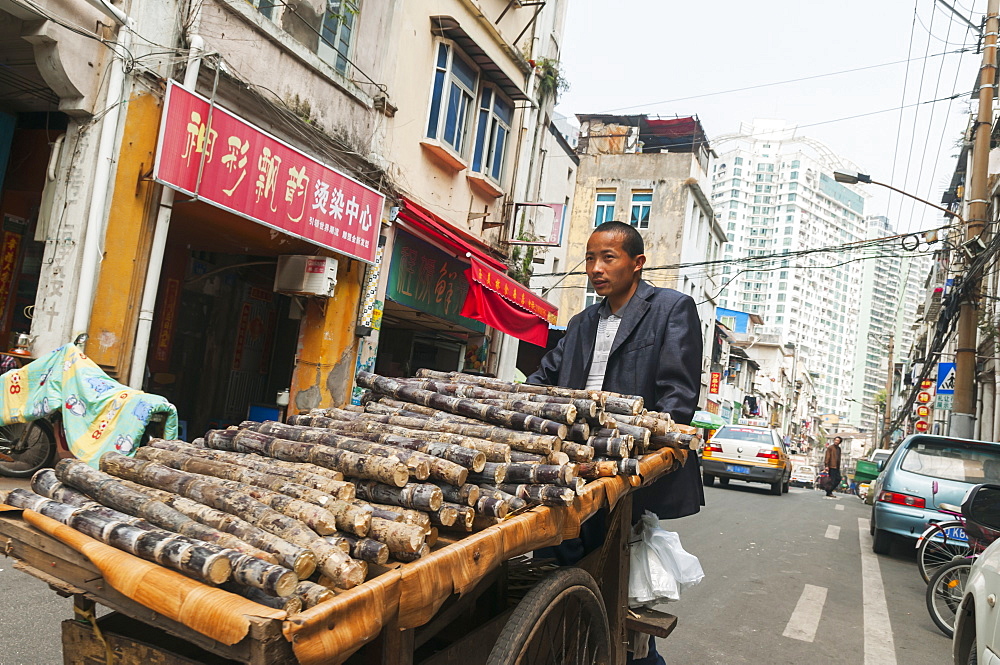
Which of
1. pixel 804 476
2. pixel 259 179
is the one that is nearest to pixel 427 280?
pixel 259 179

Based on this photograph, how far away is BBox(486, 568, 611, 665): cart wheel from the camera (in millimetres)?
2012

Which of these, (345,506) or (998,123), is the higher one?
(998,123)

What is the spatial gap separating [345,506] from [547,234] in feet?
44.8

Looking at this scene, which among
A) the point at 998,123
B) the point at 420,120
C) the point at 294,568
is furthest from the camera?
the point at 998,123

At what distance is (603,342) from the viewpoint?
341cm

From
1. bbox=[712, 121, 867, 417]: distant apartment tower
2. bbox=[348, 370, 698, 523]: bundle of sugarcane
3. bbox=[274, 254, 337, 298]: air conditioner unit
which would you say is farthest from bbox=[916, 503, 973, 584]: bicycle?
bbox=[712, 121, 867, 417]: distant apartment tower

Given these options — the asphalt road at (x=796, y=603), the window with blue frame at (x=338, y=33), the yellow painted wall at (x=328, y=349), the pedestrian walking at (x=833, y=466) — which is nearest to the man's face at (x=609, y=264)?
the asphalt road at (x=796, y=603)

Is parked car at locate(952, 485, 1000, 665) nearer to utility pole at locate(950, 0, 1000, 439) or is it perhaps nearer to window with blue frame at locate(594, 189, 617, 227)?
utility pole at locate(950, 0, 1000, 439)

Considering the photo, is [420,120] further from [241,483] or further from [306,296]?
[241,483]

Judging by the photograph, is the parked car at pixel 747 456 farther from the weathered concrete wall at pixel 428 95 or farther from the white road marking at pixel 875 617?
the weathered concrete wall at pixel 428 95

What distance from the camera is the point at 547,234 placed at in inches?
597

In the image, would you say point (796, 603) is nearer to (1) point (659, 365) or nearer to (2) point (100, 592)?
(1) point (659, 365)

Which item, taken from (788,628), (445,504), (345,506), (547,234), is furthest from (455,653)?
(547,234)

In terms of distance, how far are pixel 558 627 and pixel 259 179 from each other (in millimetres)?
6810
